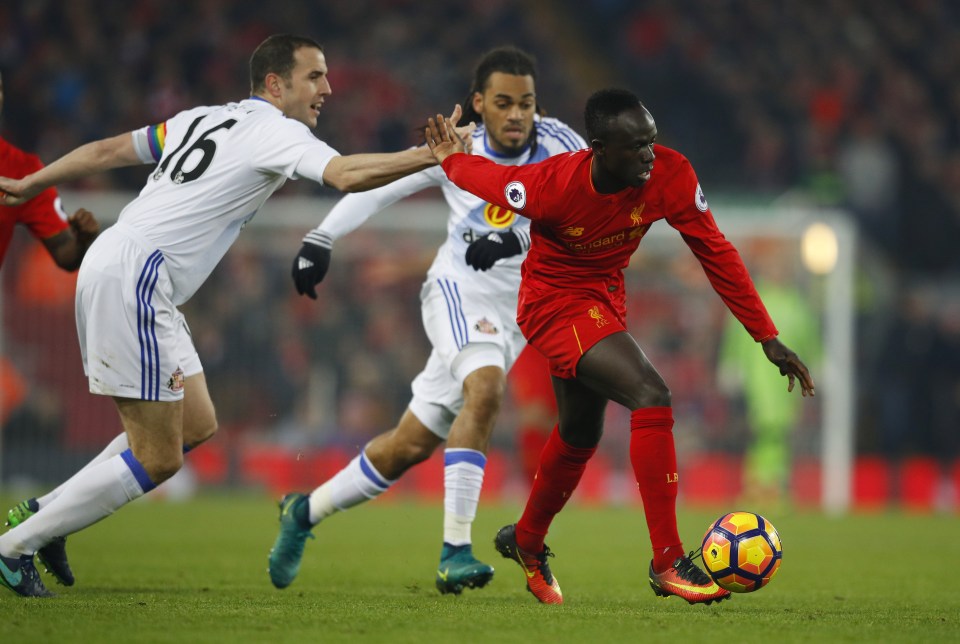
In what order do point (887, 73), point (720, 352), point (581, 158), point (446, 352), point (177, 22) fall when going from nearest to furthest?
1. point (581, 158)
2. point (446, 352)
3. point (720, 352)
4. point (177, 22)
5. point (887, 73)

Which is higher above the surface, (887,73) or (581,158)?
(887,73)

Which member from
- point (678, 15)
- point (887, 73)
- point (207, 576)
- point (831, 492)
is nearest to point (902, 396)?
point (831, 492)

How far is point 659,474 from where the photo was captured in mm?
5344

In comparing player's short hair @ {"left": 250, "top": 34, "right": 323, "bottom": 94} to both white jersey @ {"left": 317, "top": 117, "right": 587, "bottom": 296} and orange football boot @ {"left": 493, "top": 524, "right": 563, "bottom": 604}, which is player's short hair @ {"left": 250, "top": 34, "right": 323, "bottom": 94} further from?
orange football boot @ {"left": 493, "top": 524, "right": 563, "bottom": 604}

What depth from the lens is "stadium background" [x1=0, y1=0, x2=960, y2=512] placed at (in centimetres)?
1418

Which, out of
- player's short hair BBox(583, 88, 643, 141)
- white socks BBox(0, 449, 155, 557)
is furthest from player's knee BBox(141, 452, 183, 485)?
player's short hair BBox(583, 88, 643, 141)

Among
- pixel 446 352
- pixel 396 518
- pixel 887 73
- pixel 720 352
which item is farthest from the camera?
pixel 887 73

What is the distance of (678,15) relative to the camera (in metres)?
20.5

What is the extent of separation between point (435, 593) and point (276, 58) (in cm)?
253

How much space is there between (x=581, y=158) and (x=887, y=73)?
49.4ft

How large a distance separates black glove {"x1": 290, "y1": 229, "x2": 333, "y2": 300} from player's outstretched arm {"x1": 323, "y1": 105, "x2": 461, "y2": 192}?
1.10m

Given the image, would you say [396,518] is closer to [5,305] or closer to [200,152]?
[5,305]

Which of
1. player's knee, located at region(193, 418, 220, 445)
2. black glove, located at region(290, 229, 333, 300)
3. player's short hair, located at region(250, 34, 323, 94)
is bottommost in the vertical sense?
player's knee, located at region(193, 418, 220, 445)

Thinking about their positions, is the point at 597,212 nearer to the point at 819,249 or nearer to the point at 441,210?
the point at 441,210
